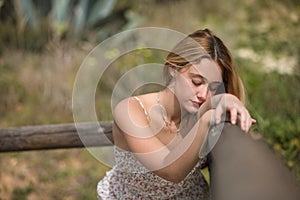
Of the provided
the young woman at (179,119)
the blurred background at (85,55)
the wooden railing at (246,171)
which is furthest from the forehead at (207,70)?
the blurred background at (85,55)

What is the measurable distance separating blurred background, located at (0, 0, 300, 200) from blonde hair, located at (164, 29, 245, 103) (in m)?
1.28

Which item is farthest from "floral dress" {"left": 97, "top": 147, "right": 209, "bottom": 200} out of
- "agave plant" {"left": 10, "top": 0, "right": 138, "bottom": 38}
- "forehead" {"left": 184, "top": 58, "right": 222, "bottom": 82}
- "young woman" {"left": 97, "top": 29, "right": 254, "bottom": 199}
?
"agave plant" {"left": 10, "top": 0, "right": 138, "bottom": 38}

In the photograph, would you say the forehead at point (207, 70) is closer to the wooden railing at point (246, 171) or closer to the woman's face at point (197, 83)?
the woman's face at point (197, 83)

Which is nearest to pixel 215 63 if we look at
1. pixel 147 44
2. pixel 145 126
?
pixel 145 126

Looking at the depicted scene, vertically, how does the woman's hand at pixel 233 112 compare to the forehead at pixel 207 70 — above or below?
above

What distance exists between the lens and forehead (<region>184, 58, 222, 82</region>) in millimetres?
2236

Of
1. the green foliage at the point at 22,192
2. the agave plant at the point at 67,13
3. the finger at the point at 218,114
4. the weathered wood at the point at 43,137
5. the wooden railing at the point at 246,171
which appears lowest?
the agave plant at the point at 67,13

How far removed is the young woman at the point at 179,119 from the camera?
2088mm

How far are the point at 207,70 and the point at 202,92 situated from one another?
0.08 m

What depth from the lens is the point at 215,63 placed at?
2273 mm

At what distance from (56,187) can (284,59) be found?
2.29 metres

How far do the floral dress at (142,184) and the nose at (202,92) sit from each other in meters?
0.25

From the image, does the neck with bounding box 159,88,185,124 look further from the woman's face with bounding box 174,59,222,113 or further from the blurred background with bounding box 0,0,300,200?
the blurred background with bounding box 0,0,300,200

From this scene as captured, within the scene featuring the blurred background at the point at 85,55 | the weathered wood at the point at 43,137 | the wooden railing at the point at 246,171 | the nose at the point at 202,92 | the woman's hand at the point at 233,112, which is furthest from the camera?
the blurred background at the point at 85,55
